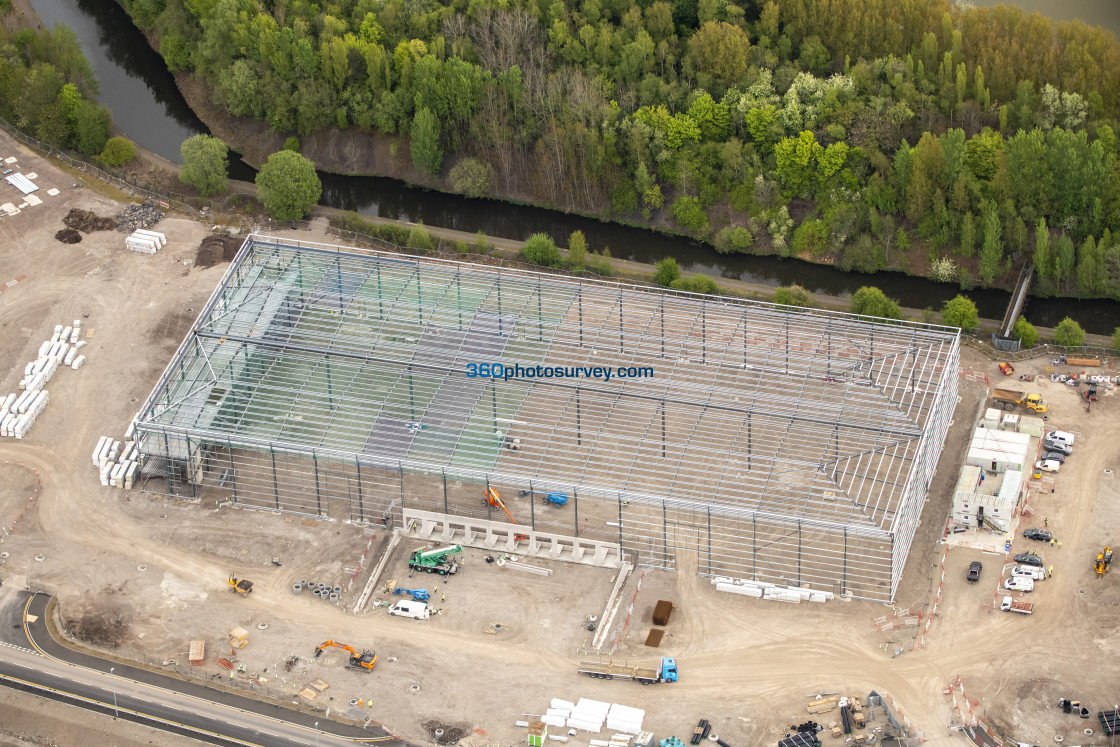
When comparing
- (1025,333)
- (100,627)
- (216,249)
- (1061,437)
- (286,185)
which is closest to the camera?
(100,627)

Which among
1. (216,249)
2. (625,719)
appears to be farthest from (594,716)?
(216,249)

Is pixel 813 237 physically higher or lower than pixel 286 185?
lower

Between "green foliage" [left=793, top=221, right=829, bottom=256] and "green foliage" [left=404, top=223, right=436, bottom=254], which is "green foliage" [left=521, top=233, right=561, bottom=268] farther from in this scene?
"green foliage" [left=793, top=221, right=829, bottom=256]

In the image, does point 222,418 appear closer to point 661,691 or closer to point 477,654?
point 477,654

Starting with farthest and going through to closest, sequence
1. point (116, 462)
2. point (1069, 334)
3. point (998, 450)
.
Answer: point (1069, 334), point (116, 462), point (998, 450)

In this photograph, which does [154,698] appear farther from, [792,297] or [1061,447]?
[1061,447]

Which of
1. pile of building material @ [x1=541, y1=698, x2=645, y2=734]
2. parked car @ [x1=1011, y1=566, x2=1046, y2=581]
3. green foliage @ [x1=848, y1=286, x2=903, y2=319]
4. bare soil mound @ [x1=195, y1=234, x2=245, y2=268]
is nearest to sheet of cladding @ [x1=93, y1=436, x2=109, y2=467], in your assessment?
→ bare soil mound @ [x1=195, y1=234, x2=245, y2=268]

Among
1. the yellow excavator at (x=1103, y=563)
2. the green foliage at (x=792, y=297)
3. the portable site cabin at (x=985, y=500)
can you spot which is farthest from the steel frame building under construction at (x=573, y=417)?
the yellow excavator at (x=1103, y=563)

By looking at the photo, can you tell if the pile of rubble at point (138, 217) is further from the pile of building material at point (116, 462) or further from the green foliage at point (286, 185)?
the pile of building material at point (116, 462)
